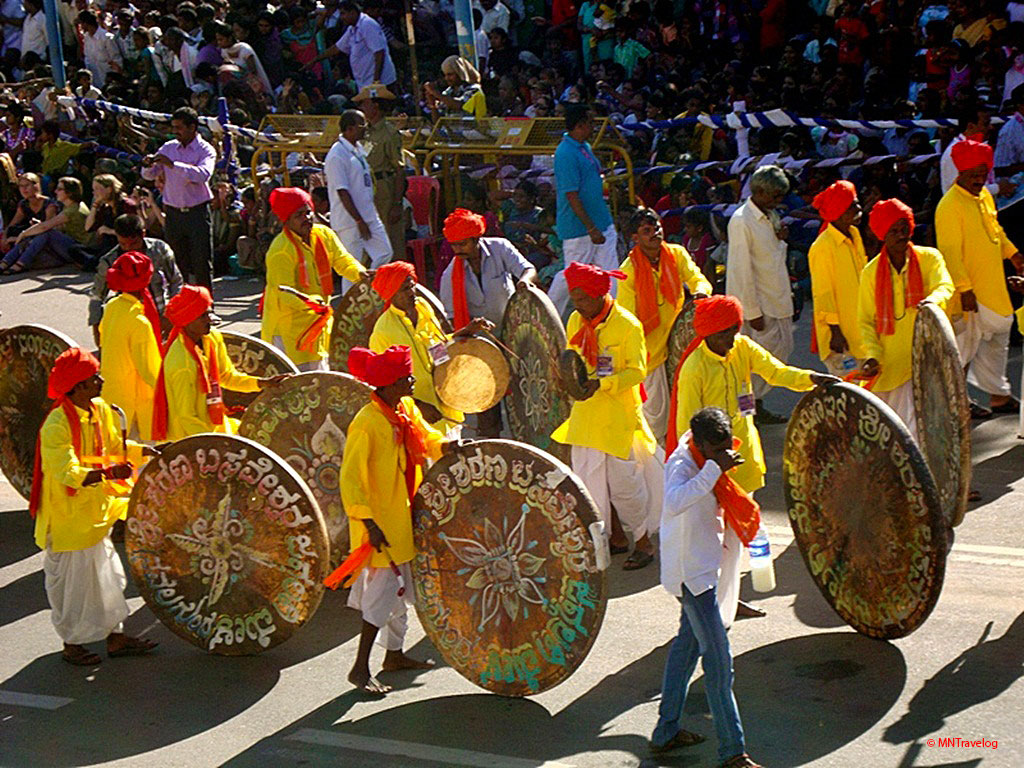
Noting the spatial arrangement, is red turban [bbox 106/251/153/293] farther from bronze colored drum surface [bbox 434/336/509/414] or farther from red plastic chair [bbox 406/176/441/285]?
red plastic chair [bbox 406/176/441/285]

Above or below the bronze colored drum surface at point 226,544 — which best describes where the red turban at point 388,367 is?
above

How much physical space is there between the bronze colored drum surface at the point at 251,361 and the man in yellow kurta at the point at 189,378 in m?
0.72

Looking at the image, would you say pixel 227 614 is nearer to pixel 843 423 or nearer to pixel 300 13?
pixel 843 423

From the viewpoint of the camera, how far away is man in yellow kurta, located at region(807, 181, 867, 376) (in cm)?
1062

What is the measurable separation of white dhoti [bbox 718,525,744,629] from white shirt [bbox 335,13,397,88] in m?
13.9

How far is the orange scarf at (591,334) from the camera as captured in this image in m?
9.40

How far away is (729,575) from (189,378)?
140 inches

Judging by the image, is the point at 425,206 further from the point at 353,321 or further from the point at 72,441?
the point at 72,441

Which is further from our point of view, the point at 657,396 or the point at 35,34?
the point at 35,34

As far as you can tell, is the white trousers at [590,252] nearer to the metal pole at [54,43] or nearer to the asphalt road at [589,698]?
the asphalt road at [589,698]

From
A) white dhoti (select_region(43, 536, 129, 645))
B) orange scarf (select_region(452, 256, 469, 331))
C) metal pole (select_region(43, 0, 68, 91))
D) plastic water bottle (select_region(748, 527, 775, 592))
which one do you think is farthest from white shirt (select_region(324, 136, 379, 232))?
metal pole (select_region(43, 0, 68, 91))

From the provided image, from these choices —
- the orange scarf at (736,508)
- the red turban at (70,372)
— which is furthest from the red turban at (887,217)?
the red turban at (70,372)

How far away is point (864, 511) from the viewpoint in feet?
25.5

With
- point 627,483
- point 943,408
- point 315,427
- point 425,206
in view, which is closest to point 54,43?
point 425,206
